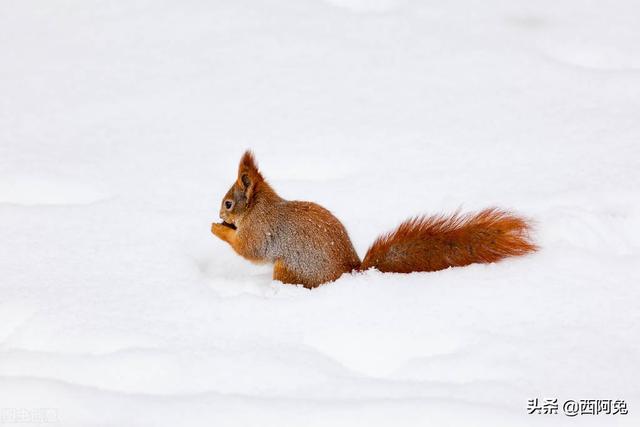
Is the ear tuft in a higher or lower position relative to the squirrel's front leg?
higher

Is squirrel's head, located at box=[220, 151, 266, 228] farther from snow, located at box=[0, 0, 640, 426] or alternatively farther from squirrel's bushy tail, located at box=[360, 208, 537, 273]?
squirrel's bushy tail, located at box=[360, 208, 537, 273]

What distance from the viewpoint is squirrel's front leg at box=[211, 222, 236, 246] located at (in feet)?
10.5

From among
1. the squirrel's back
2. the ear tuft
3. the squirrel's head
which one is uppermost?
the ear tuft

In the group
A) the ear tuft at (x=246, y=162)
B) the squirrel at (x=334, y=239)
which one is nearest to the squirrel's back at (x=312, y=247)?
the squirrel at (x=334, y=239)

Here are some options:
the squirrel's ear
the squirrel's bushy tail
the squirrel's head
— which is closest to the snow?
the squirrel's bushy tail

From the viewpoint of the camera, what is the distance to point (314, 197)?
12.0 feet

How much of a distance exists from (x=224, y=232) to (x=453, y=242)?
2.95ft

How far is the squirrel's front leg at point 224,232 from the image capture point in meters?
3.21

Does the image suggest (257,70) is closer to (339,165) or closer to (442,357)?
(339,165)

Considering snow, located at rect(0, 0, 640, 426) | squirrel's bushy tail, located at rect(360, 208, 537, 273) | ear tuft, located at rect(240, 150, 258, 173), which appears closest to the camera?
snow, located at rect(0, 0, 640, 426)

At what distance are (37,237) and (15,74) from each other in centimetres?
182

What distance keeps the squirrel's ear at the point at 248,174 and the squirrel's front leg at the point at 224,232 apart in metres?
0.15

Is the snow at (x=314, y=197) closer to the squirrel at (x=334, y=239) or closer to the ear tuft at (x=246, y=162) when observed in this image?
the squirrel at (x=334, y=239)

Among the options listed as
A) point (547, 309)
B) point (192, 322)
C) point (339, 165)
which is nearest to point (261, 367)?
point (192, 322)
